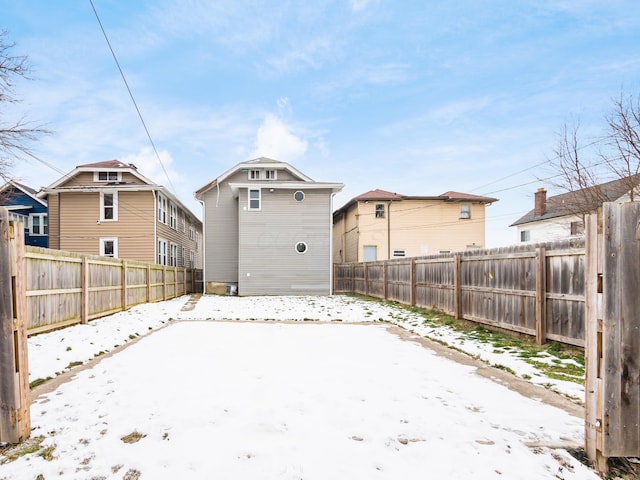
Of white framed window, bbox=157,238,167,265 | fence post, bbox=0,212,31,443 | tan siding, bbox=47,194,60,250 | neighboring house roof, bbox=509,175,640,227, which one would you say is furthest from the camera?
white framed window, bbox=157,238,167,265

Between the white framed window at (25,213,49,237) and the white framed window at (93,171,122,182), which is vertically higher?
the white framed window at (93,171,122,182)

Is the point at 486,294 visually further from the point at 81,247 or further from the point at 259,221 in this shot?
the point at 81,247

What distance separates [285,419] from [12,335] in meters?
2.29

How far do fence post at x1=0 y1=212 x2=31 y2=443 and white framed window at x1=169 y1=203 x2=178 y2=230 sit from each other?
21.6m

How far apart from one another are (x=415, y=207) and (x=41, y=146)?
73.9 feet

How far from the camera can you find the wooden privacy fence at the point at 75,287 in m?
7.09

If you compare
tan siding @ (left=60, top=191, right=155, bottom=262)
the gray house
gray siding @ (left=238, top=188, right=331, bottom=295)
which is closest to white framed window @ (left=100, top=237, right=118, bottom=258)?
tan siding @ (left=60, top=191, right=155, bottom=262)

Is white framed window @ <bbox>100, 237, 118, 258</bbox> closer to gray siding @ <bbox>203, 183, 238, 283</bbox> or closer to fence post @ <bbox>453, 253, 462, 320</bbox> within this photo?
gray siding @ <bbox>203, 183, 238, 283</bbox>

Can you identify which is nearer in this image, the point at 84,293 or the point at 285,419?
the point at 285,419

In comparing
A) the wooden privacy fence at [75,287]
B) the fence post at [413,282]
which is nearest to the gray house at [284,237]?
the wooden privacy fence at [75,287]

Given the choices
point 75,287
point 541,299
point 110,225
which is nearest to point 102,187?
point 110,225

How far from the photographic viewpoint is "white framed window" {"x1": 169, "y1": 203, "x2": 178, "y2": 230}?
23.4 meters

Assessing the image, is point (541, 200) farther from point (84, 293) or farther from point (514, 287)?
point (84, 293)

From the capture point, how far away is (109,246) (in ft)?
66.2
